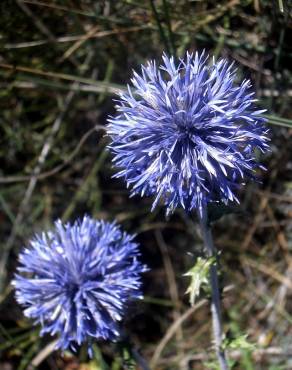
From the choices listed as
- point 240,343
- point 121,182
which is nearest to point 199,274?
point 240,343

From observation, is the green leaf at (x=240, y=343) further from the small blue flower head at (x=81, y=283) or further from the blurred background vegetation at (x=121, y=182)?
the blurred background vegetation at (x=121, y=182)

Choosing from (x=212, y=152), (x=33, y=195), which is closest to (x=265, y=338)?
(x=33, y=195)

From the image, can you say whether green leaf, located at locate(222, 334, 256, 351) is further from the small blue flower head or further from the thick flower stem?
the small blue flower head

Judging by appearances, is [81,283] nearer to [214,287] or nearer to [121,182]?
[214,287]

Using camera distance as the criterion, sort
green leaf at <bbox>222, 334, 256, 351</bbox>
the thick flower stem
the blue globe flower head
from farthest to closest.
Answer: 1. green leaf at <bbox>222, 334, 256, 351</bbox>
2. the thick flower stem
3. the blue globe flower head

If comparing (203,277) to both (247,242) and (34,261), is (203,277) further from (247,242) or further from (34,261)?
(247,242)

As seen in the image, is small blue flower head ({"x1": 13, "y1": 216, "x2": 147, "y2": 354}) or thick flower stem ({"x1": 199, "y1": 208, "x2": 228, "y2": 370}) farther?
small blue flower head ({"x1": 13, "y1": 216, "x2": 147, "y2": 354})

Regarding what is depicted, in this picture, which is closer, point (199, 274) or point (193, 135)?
point (193, 135)

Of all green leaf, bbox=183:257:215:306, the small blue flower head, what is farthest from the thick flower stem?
the small blue flower head
